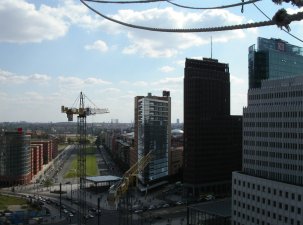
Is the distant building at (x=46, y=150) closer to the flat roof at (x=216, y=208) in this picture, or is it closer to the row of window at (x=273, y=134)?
the flat roof at (x=216, y=208)

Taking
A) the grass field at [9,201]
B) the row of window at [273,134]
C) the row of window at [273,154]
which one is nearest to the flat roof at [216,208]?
the row of window at [273,154]

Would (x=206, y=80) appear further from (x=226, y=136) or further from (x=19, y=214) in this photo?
(x=19, y=214)

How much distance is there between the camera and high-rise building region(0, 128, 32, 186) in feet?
402

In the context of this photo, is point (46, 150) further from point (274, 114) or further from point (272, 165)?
point (274, 114)

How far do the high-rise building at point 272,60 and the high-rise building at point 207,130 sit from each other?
1073cm

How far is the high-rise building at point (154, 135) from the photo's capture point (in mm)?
115787

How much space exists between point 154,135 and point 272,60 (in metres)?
37.4

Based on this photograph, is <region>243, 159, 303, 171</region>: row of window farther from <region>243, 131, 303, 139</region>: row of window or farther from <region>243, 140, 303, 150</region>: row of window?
<region>243, 131, 303, 139</region>: row of window

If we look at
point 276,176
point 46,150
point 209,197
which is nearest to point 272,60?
point 209,197

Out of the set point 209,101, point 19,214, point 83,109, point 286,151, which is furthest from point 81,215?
point 209,101

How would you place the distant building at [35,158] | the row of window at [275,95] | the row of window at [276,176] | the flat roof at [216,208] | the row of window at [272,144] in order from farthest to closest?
the distant building at [35,158]
the flat roof at [216,208]
the row of window at [275,95]
the row of window at [272,144]
the row of window at [276,176]

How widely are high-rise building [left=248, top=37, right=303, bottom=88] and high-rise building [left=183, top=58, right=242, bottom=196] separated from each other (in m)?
10.7

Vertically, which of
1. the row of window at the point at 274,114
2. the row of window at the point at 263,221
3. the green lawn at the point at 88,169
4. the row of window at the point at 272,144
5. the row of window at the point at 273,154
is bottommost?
the green lawn at the point at 88,169

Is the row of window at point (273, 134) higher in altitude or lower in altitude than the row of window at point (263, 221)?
higher
